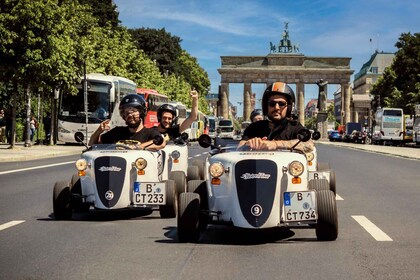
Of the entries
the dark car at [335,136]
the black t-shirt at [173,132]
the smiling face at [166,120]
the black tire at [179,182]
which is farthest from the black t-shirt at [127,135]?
the dark car at [335,136]

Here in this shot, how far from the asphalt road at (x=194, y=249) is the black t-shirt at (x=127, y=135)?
1.05 m

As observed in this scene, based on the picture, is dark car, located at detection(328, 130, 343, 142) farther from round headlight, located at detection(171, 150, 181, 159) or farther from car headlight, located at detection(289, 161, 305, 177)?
car headlight, located at detection(289, 161, 305, 177)

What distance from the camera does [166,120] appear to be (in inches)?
499

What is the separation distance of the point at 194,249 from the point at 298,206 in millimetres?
1102

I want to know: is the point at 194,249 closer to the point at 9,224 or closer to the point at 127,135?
the point at 9,224

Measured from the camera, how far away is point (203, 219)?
29.0ft

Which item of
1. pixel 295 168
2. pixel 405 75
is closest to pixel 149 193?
pixel 295 168

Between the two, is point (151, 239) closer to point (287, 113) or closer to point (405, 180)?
point (287, 113)

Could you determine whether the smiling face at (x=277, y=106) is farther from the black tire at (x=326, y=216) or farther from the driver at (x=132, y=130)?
the driver at (x=132, y=130)

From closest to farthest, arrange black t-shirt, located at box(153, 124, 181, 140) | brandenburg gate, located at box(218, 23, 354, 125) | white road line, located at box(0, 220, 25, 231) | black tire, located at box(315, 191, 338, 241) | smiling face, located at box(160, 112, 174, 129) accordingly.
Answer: black tire, located at box(315, 191, 338, 241) < white road line, located at box(0, 220, 25, 231) < smiling face, located at box(160, 112, 174, 129) < black t-shirt, located at box(153, 124, 181, 140) < brandenburg gate, located at box(218, 23, 354, 125)

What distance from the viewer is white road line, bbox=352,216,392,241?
350 inches

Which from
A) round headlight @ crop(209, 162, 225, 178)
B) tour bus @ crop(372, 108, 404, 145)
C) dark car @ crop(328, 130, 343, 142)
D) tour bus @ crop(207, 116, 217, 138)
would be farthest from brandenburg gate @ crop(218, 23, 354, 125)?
round headlight @ crop(209, 162, 225, 178)

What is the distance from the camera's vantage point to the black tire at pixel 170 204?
10359mm

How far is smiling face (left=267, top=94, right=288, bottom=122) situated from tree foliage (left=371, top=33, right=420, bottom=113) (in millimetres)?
65576
